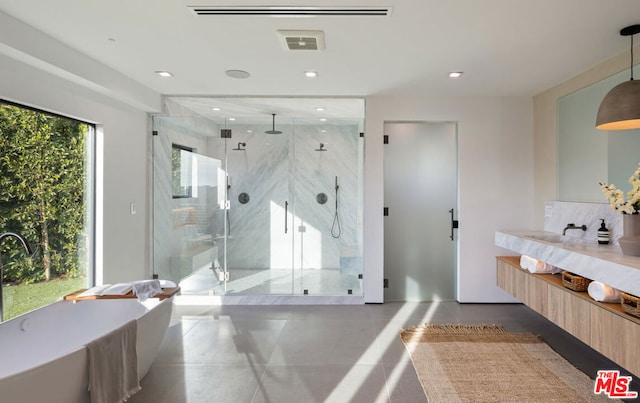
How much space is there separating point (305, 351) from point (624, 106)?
3.07 metres

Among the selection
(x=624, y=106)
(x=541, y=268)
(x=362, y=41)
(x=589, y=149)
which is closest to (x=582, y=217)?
(x=589, y=149)

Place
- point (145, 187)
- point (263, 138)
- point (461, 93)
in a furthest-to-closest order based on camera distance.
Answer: point (263, 138) < point (145, 187) < point (461, 93)

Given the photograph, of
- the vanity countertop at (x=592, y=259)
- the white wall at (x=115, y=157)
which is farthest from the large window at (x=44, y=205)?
the vanity countertop at (x=592, y=259)

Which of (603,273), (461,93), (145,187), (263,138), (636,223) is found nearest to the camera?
(603,273)

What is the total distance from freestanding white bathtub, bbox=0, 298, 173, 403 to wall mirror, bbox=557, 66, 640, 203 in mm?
3980

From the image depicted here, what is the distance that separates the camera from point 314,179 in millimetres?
4508

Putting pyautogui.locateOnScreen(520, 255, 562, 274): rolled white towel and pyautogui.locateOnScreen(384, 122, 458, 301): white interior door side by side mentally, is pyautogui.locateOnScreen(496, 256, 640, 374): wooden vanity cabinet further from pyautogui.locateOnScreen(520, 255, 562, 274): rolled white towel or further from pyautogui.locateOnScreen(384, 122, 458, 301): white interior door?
pyautogui.locateOnScreen(384, 122, 458, 301): white interior door

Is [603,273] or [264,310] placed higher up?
[603,273]

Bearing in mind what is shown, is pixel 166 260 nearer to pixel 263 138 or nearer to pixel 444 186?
pixel 263 138

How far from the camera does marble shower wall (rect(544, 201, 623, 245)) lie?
2.83m

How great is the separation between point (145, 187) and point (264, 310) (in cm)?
216

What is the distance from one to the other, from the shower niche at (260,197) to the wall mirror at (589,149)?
219 cm

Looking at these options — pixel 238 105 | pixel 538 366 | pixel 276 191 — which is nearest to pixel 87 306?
pixel 276 191

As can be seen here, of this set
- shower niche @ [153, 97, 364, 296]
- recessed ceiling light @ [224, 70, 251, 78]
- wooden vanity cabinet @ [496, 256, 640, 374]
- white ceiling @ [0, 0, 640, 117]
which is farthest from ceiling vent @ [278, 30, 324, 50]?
wooden vanity cabinet @ [496, 256, 640, 374]
